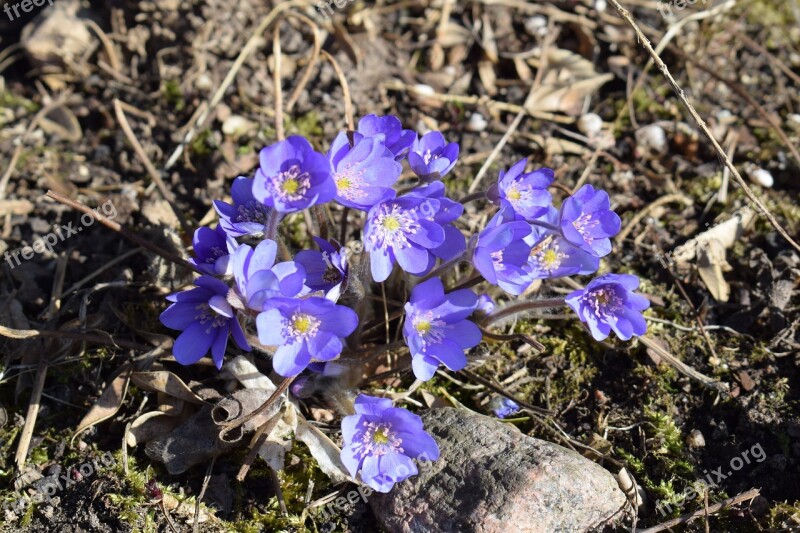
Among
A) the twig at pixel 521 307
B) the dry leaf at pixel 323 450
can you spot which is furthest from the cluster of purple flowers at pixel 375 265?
the dry leaf at pixel 323 450

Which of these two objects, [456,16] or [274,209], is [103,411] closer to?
[274,209]

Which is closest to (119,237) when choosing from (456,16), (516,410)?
(516,410)

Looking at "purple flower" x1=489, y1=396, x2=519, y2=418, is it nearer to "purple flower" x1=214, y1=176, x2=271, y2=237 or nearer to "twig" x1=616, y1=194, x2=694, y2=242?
"twig" x1=616, y1=194, x2=694, y2=242

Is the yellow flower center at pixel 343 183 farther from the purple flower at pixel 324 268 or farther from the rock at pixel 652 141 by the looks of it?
the rock at pixel 652 141

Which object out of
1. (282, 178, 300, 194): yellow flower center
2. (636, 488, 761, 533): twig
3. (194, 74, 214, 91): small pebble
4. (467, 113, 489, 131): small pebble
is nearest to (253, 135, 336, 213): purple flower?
(282, 178, 300, 194): yellow flower center

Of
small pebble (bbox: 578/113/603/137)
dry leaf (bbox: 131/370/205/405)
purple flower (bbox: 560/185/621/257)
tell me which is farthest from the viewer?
small pebble (bbox: 578/113/603/137)

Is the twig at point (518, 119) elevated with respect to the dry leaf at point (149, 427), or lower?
elevated
